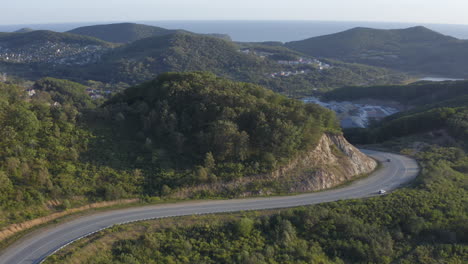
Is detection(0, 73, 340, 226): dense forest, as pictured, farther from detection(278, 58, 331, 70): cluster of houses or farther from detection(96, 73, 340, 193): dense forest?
detection(278, 58, 331, 70): cluster of houses

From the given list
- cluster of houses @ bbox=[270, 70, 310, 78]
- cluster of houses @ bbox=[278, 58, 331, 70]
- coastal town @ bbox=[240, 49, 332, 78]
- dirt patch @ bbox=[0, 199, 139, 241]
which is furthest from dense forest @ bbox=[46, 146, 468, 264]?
cluster of houses @ bbox=[278, 58, 331, 70]

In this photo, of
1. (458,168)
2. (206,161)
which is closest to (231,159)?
(206,161)

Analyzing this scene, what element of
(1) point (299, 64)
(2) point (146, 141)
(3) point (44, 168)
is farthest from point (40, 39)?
(3) point (44, 168)

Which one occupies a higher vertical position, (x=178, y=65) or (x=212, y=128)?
(x=178, y=65)

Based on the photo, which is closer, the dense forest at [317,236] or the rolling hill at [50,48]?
the dense forest at [317,236]

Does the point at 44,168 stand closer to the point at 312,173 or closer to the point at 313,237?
the point at 313,237

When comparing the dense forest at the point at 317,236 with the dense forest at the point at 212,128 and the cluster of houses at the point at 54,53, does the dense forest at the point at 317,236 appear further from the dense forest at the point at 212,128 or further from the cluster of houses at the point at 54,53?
the cluster of houses at the point at 54,53

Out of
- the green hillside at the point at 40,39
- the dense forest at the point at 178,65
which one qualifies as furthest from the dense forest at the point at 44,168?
the green hillside at the point at 40,39
